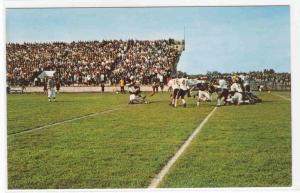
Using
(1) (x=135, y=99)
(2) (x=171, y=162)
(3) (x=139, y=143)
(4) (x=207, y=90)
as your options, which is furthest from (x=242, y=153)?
(1) (x=135, y=99)

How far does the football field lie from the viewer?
652 centimetres

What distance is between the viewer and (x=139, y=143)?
277 inches

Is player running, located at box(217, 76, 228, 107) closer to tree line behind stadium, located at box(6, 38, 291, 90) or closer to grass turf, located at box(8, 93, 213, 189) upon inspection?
tree line behind stadium, located at box(6, 38, 291, 90)

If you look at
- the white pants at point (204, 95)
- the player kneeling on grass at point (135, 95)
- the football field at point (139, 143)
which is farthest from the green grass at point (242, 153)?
the player kneeling on grass at point (135, 95)

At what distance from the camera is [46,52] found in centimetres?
754

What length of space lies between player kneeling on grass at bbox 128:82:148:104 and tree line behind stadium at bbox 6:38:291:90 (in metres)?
0.11

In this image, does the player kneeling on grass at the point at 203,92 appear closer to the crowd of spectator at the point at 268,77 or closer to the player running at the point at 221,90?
the player running at the point at 221,90

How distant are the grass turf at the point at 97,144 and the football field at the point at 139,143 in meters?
0.01

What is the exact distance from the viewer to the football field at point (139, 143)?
6523 mm

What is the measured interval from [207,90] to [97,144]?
72.0 inches

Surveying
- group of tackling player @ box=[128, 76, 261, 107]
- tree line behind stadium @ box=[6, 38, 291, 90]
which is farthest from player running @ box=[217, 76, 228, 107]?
tree line behind stadium @ box=[6, 38, 291, 90]

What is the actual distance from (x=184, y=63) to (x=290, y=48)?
3.96 ft

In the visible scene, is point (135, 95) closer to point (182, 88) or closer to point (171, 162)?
point (182, 88)
